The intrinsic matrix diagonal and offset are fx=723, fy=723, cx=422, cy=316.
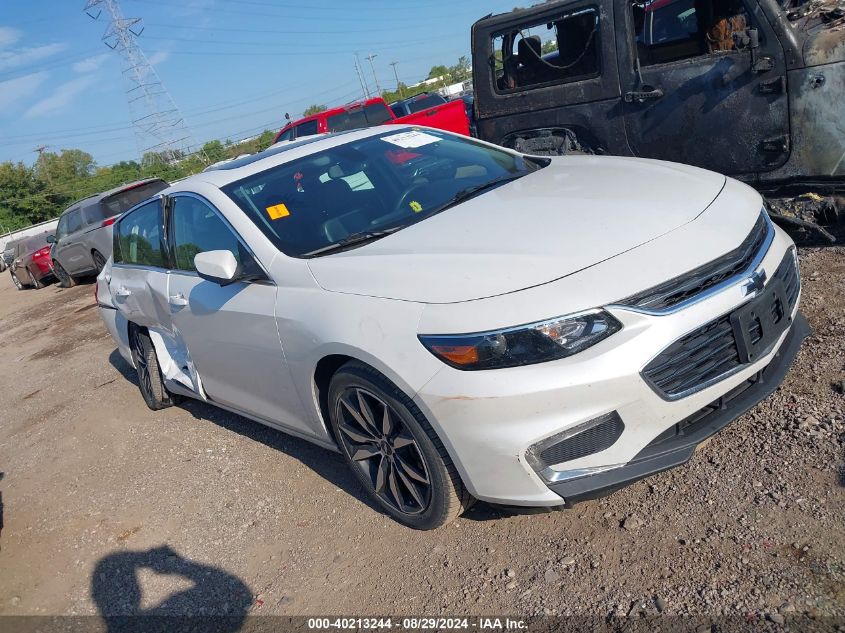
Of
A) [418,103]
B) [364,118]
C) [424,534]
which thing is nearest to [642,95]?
[424,534]

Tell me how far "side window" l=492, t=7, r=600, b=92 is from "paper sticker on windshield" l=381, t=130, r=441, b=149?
1767 mm

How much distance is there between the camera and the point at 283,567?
10.8 ft

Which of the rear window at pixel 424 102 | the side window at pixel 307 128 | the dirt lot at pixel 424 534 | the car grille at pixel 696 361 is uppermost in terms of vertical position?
the side window at pixel 307 128

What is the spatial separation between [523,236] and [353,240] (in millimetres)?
888

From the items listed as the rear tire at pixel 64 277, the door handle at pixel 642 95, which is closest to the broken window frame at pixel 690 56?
the door handle at pixel 642 95

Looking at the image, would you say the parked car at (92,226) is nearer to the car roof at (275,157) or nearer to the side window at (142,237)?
the side window at (142,237)

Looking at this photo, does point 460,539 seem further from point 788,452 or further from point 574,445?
point 788,452

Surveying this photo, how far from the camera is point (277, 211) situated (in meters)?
3.70

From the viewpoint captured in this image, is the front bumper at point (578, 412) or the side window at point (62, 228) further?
the side window at point (62, 228)

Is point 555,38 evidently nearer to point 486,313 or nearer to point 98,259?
point 486,313

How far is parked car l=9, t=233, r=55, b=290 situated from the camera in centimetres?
1781

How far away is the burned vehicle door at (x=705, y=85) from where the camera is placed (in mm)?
4746

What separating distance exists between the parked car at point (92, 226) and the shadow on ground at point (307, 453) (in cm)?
835

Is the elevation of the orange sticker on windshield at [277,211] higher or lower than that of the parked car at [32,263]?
higher
